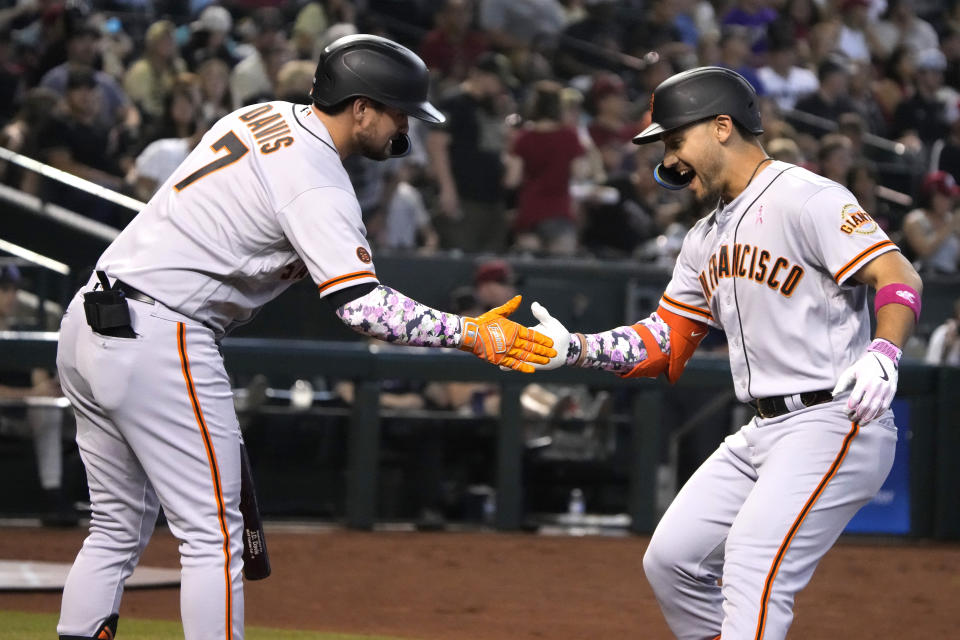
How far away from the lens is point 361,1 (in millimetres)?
14633

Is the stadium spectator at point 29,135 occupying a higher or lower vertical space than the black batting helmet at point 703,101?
higher

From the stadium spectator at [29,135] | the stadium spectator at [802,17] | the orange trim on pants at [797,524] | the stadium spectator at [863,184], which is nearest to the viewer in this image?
the orange trim on pants at [797,524]

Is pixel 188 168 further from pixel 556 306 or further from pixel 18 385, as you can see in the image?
pixel 556 306

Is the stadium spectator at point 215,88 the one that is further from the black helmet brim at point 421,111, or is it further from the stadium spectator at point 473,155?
the black helmet brim at point 421,111

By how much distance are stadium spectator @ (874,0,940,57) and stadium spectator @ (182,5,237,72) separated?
7351mm

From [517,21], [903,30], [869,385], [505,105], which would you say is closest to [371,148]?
[869,385]

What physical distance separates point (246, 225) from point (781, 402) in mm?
1532

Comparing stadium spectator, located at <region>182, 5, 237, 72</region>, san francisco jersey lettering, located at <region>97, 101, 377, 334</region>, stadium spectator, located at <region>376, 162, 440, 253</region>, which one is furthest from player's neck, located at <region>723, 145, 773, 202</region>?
stadium spectator, located at <region>182, 5, 237, 72</region>

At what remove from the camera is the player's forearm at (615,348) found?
4.46 metres

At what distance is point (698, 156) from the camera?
415cm

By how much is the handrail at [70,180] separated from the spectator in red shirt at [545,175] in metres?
2.97

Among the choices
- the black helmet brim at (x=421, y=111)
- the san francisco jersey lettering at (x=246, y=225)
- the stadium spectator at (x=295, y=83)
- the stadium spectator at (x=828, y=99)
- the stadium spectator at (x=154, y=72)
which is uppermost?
the stadium spectator at (x=828, y=99)

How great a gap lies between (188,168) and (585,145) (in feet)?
24.1

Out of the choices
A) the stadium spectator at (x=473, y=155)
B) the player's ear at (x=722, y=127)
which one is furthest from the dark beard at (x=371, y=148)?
the stadium spectator at (x=473, y=155)
